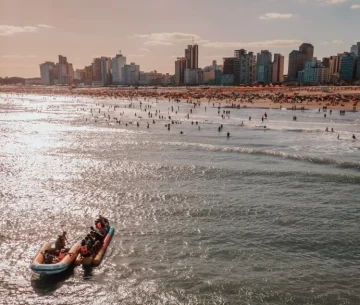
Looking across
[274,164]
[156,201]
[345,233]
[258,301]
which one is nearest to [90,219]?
[156,201]

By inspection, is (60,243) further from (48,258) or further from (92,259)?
(92,259)

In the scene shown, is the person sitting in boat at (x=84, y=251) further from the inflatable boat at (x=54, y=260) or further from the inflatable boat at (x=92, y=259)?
the inflatable boat at (x=54, y=260)

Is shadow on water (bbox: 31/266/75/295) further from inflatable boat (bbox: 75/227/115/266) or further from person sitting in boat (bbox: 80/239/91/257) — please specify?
person sitting in boat (bbox: 80/239/91/257)

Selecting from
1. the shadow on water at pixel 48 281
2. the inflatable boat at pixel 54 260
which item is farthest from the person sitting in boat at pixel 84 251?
the shadow on water at pixel 48 281

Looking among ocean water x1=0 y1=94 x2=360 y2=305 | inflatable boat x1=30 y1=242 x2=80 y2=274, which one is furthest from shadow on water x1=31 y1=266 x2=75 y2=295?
inflatable boat x1=30 y1=242 x2=80 y2=274

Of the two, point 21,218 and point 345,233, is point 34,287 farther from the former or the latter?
point 345,233
